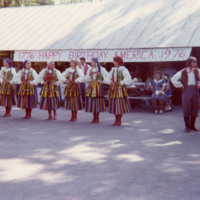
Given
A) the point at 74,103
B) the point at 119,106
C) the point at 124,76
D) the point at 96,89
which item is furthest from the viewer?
the point at 74,103

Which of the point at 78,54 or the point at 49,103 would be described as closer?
the point at 49,103

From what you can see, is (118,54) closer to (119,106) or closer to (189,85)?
(119,106)

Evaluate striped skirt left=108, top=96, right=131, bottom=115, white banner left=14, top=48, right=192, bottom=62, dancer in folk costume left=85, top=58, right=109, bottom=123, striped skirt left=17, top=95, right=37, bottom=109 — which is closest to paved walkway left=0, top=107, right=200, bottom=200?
striped skirt left=108, top=96, right=131, bottom=115

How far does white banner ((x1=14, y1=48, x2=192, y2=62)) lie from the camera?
13.4 meters

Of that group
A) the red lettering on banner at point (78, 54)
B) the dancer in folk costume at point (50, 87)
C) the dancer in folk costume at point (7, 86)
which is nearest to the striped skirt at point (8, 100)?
the dancer in folk costume at point (7, 86)

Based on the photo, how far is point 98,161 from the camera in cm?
648

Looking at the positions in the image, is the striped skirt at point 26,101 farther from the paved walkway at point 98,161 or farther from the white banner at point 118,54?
the white banner at point 118,54

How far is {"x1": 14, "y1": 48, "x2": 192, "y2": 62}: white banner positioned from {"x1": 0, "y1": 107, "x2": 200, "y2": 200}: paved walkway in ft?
11.3

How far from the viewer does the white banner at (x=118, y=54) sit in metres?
13.4

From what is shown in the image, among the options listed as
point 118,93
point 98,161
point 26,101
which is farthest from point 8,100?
point 98,161

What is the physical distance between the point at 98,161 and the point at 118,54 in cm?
825

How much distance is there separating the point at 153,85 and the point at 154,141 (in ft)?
18.5

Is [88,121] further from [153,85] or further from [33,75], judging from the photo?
[153,85]

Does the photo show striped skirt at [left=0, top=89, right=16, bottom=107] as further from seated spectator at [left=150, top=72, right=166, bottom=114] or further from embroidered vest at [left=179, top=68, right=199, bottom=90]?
embroidered vest at [left=179, top=68, right=199, bottom=90]
